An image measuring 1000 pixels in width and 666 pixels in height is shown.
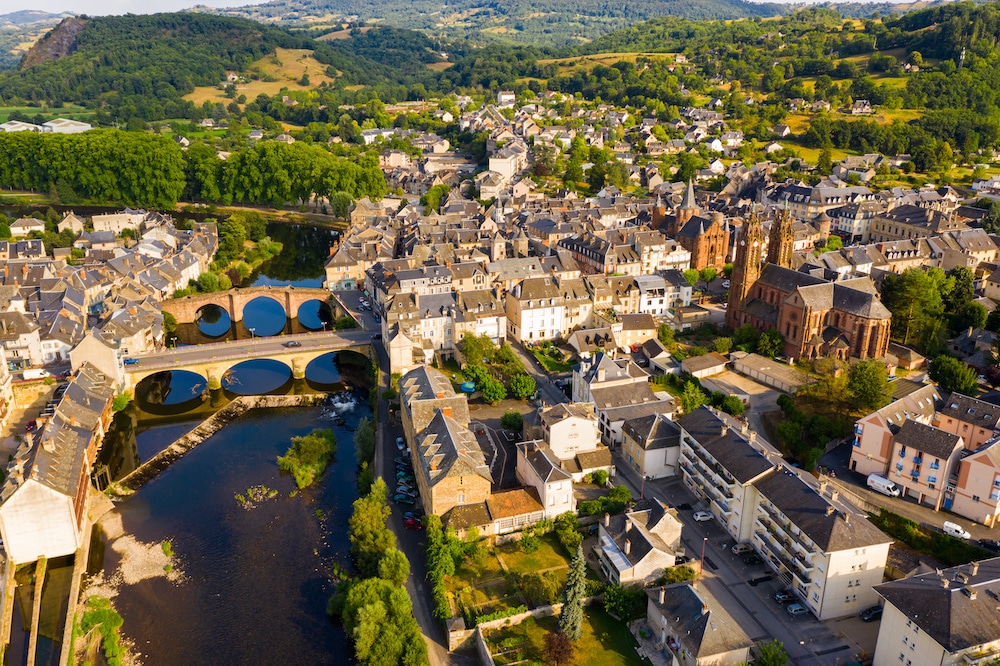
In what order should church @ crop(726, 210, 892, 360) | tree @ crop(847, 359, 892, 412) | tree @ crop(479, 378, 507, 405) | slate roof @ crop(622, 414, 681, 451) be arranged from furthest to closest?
church @ crop(726, 210, 892, 360)
tree @ crop(479, 378, 507, 405)
tree @ crop(847, 359, 892, 412)
slate roof @ crop(622, 414, 681, 451)

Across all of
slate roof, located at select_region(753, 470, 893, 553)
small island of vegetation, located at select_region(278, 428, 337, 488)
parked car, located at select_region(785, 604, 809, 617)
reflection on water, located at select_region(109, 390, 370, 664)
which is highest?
slate roof, located at select_region(753, 470, 893, 553)

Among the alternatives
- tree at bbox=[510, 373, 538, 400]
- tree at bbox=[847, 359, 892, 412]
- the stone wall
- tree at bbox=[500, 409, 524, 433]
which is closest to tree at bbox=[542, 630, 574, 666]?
tree at bbox=[500, 409, 524, 433]

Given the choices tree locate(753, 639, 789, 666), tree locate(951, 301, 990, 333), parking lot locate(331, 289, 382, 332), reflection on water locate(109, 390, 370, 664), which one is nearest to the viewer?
tree locate(753, 639, 789, 666)

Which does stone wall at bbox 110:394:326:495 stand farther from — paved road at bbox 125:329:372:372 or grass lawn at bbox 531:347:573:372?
grass lawn at bbox 531:347:573:372

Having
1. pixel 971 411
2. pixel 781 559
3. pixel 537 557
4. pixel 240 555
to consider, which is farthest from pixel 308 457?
pixel 971 411

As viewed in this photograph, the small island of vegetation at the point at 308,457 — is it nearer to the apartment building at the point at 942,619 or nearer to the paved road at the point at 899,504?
the paved road at the point at 899,504

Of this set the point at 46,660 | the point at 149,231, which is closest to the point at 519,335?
the point at 46,660

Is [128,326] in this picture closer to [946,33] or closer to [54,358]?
[54,358]
